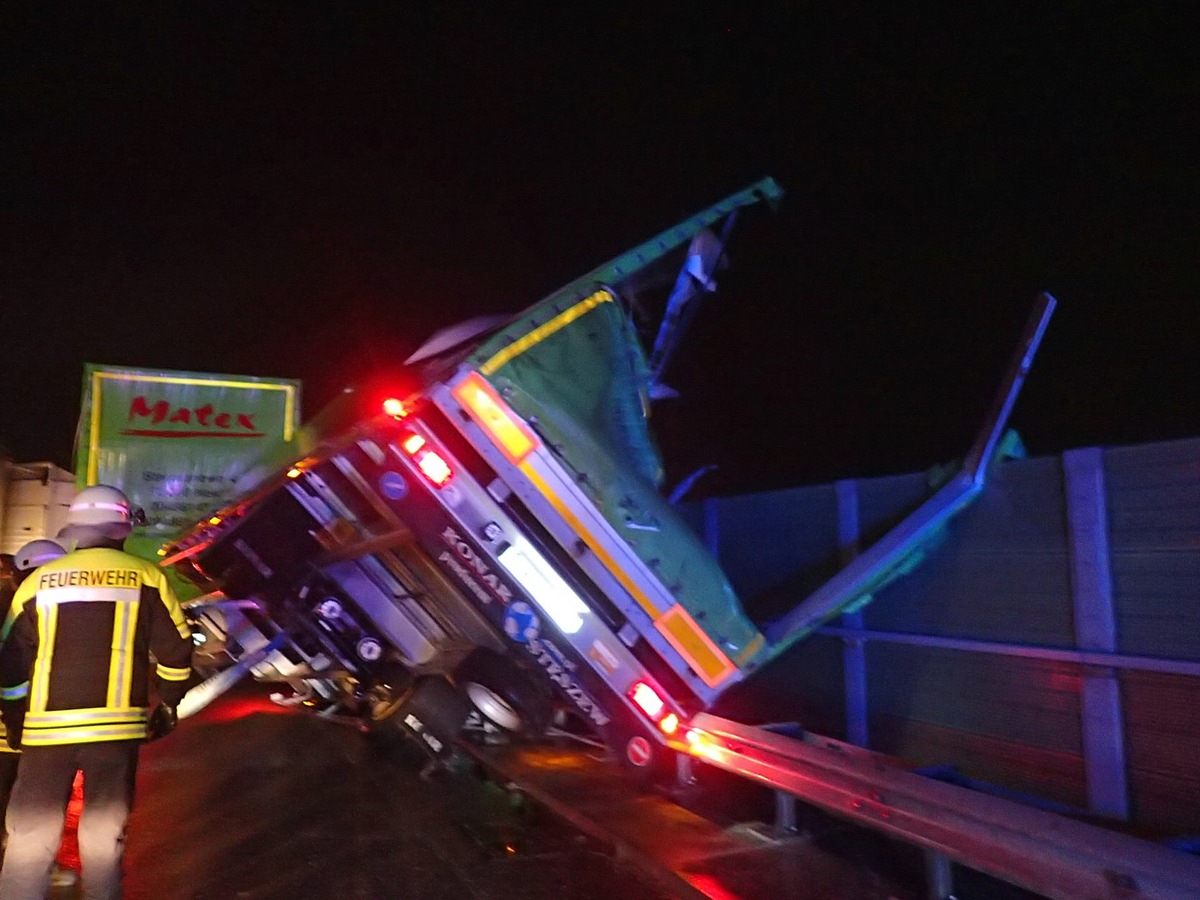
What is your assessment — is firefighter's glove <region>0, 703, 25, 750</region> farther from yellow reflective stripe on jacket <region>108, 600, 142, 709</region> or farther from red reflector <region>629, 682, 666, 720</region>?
red reflector <region>629, 682, 666, 720</region>

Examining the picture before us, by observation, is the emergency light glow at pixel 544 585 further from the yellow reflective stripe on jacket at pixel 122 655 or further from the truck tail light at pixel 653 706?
the yellow reflective stripe on jacket at pixel 122 655

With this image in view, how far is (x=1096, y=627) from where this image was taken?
4.05 metres

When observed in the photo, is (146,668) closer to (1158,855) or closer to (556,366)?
(556,366)

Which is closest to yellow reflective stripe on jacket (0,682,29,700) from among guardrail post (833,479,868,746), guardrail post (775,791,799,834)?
guardrail post (775,791,799,834)

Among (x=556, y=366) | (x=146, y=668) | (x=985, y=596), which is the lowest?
(x=146, y=668)

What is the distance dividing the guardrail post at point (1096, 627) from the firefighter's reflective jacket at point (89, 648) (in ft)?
12.5

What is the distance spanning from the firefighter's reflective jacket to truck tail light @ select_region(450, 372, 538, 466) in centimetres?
153

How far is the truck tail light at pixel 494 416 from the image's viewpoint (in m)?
4.36

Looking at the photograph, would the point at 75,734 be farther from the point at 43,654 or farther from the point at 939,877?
the point at 939,877

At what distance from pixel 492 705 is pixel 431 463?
1817 mm

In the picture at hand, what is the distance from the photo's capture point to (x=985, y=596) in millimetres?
4727

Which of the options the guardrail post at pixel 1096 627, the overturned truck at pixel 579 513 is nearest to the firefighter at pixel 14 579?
the overturned truck at pixel 579 513

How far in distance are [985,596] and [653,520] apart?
1.75m

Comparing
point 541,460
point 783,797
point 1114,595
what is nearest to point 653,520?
point 541,460
